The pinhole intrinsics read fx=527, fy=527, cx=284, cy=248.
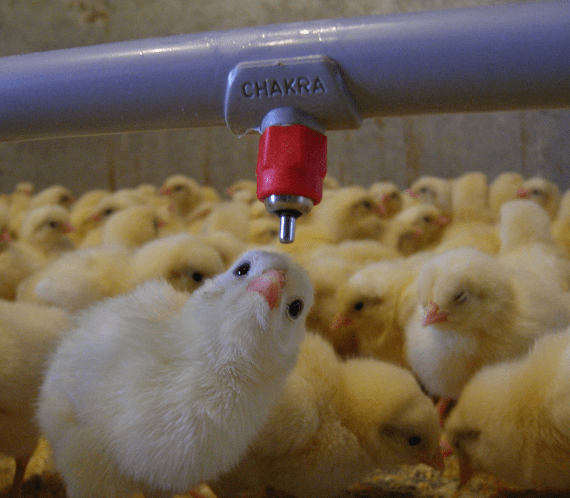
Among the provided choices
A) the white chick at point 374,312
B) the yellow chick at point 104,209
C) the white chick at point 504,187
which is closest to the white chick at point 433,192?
the white chick at point 504,187

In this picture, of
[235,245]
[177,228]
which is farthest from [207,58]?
[177,228]

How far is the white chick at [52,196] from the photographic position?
244cm

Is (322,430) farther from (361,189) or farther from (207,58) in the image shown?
(361,189)

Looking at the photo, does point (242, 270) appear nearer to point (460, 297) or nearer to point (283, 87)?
point (283, 87)

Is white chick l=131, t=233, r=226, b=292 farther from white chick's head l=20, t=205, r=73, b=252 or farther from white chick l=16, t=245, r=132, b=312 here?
white chick's head l=20, t=205, r=73, b=252

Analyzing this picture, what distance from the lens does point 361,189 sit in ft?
7.76

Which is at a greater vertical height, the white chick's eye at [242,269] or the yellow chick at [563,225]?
the yellow chick at [563,225]

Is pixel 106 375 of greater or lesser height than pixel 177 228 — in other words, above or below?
below

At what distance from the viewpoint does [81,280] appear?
1.41m

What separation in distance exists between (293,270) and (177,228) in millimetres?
1640

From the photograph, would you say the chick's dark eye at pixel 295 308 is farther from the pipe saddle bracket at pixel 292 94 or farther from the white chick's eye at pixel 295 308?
the pipe saddle bracket at pixel 292 94

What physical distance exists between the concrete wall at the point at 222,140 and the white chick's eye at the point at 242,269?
59cm

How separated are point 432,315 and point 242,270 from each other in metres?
0.63

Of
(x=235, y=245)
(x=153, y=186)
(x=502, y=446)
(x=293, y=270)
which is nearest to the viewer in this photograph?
(x=293, y=270)
